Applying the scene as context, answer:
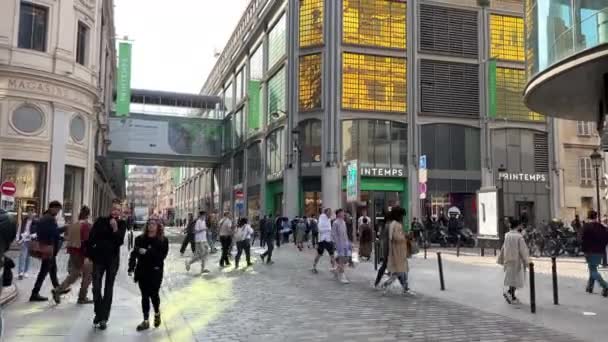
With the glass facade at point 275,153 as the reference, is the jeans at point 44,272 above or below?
below

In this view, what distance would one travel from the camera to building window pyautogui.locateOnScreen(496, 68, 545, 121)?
143 ft

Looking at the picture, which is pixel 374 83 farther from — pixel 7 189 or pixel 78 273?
pixel 78 273

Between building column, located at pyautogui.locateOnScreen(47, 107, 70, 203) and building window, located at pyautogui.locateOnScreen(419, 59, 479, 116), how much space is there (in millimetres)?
24809

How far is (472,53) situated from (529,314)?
36536 mm

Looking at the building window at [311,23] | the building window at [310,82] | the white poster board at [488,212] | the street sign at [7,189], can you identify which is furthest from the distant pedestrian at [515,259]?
the building window at [311,23]

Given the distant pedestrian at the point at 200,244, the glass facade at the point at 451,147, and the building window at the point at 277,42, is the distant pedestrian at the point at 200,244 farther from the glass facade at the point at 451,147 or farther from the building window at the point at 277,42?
the building window at the point at 277,42

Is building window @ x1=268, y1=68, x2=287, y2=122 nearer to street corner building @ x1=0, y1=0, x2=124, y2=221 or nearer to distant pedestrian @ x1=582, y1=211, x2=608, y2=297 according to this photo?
street corner building @ x1=0, y1=0, x2=124, y2=221

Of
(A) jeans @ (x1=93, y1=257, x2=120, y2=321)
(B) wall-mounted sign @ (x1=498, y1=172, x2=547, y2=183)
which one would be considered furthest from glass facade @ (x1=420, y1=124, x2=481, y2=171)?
(A) jeans @ (x1=93, y1=257, x2=120, y2=321)

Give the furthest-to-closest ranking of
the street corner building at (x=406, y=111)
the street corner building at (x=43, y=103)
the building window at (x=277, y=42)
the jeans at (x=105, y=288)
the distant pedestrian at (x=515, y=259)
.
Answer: the building window at (x=277, y=42) → the street corner building at (x=406, y=111) → the street corner building at (x=43, y=103) → the distant pedestrian at (x=515, y=259) → the jeans at (x=105, y=288)

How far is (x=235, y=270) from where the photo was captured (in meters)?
17.2

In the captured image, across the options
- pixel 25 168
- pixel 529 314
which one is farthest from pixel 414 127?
pixel 529 314

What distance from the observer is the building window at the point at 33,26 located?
27.5 metres

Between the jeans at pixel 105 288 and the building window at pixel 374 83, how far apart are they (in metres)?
32.8

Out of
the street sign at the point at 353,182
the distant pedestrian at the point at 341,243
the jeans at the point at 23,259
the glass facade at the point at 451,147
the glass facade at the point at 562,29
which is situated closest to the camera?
the jeans at the point at 23,259
